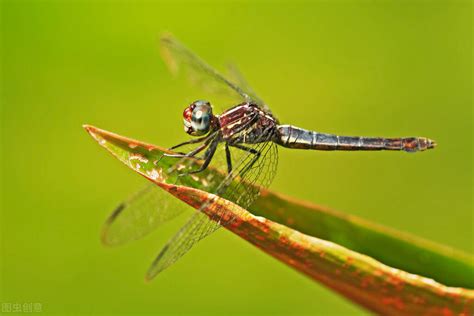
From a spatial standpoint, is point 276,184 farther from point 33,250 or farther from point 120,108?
point 33,250

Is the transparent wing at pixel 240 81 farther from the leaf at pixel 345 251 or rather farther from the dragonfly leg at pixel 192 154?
the leaf at pixel 345 251

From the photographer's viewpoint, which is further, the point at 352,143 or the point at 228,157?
the point at 352,143

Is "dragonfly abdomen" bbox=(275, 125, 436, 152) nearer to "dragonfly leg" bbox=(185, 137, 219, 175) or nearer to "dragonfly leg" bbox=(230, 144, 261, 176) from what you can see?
"dragonfly leg" bbox=(230, 144, 261, 176)

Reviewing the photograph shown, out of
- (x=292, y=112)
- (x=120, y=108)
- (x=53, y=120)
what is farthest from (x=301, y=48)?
(x=53, y=120)

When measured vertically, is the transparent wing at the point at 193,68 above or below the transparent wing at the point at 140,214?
above

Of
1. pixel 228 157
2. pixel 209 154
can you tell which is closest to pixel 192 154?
pixel 209 154

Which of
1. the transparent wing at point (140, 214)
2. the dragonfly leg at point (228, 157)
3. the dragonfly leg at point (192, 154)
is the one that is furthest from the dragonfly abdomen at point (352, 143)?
the transparent wing at point (140, 214)

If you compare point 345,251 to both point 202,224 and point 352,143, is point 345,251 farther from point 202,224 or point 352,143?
point 352,143

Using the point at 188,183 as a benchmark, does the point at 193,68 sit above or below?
above
